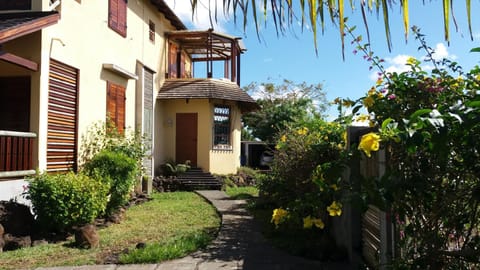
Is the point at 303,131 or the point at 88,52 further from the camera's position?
the point at 88,52

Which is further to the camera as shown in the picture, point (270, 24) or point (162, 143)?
point (162, 143)

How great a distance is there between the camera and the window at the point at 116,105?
448 inches

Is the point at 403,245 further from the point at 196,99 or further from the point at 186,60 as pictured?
the point at 186,60

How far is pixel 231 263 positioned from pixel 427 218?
3.33 meters

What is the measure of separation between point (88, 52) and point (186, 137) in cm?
708

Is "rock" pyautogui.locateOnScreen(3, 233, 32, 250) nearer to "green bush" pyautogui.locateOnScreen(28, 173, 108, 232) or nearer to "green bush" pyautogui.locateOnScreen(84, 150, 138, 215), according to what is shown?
"green bush" pyautogui.locateOnScreen(28, 173, 108, 232)


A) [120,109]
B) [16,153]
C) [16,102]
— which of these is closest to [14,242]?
[16,153]

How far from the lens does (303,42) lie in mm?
1794

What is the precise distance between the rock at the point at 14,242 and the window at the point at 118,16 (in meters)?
6.83

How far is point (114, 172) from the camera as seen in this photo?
9289 millimetres

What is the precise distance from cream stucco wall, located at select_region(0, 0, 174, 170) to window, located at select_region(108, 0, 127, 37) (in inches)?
7.5

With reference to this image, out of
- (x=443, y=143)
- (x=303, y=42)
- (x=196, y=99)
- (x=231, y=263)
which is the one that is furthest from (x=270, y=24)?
(x=196, y=99)

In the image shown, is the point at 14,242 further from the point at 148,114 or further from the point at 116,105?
the point at 148,114

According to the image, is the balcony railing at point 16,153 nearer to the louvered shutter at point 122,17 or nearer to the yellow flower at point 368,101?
the louvered shutter at point 122,17
